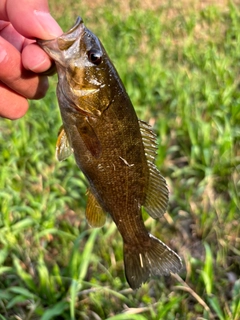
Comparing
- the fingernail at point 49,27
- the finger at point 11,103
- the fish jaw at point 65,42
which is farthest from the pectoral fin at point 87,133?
the finger at point 11,103

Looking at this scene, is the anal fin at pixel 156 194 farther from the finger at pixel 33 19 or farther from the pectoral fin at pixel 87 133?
the finger at pixel 33 19

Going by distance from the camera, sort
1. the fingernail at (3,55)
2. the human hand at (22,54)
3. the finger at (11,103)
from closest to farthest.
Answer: the human hand at (22,54)
the fingernail at (3,55)
the finger at (11,103)

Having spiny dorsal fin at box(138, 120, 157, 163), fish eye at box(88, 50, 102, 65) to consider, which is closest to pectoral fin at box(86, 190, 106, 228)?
spiny dorsal fin at box(138, 120, 157, 163)

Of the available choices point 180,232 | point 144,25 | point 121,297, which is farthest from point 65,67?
point 144,25

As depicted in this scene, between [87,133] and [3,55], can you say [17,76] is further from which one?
[87,133]

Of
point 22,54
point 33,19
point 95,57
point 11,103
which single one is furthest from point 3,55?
point 95,57

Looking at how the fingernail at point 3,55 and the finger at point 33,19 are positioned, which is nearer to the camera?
the finger at point 33,19
